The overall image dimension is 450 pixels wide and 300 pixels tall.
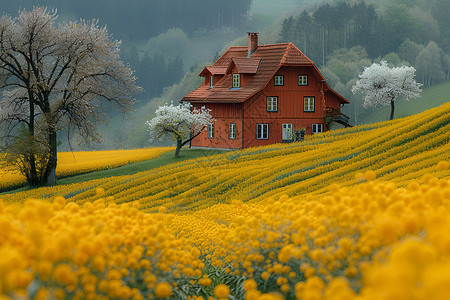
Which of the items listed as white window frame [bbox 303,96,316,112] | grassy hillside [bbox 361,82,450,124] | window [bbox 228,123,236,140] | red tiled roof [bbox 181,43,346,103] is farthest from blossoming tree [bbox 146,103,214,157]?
grassy hillside [bbox 361,82,450,124]

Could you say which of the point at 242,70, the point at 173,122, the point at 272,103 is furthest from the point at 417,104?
the point at 173,122

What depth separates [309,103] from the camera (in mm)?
45906

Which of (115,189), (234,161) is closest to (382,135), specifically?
(234,161)

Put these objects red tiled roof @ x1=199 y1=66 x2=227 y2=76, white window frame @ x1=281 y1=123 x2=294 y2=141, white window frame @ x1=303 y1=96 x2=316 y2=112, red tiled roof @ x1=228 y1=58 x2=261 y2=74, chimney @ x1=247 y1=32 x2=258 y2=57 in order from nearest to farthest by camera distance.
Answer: white window frame @ x1=281 y1=123 x2=294 y2=141
white window frame @ x1=303 y1=96 x2=316 y2=112
red tiled roof @ x1=228 y1=58 x2=261 y2=74
red tiled roof @ x1=199 y1=66 x2=227 y2=76
chimney @ x1=247 y1=32 x2=258 y2=57

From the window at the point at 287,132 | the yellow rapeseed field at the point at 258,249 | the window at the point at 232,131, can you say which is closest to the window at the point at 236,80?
the window at the point at 232,131

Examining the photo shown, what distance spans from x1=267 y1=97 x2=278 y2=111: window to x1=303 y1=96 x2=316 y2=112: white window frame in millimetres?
2623

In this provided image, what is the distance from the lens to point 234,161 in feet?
107

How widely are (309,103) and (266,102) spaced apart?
3.95 metres

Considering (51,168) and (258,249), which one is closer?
(258,249)

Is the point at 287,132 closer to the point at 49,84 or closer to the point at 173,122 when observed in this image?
the point at 173,122

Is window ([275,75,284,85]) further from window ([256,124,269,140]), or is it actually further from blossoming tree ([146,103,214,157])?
blossoming tree ([146,103,214,157])

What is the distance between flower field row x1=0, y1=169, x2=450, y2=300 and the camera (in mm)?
3311

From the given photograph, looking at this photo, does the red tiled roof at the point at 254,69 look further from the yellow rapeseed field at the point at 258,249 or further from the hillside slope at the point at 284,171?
the yellow rapeseed field at the point at 258,249

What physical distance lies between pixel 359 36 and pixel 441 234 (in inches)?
5171
